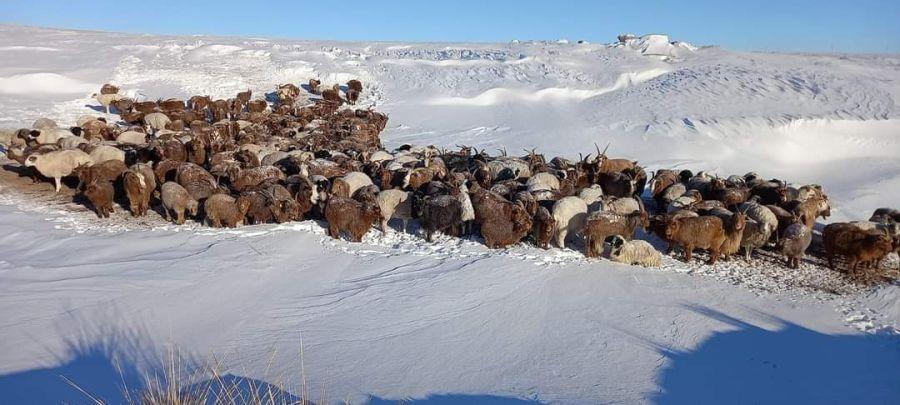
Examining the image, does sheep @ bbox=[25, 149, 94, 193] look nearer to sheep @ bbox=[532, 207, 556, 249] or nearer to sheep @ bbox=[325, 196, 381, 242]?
sheep @ bbox=[325, 196, 381, 242]

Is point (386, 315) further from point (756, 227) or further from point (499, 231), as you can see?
point (756, 227)

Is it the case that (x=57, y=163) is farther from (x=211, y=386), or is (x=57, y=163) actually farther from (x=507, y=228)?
(x=507, y=228)

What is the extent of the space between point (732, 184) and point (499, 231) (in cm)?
522

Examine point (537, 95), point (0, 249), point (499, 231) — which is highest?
point (537, 95)

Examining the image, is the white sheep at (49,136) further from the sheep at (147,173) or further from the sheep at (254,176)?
the sheep at (254,176)

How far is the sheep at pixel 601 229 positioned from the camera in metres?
8.36

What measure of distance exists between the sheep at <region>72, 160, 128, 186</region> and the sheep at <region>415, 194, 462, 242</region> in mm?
6014

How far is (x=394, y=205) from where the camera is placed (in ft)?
31.3

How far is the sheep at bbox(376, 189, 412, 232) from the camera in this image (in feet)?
31.0

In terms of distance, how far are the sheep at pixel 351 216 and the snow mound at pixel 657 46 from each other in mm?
25439

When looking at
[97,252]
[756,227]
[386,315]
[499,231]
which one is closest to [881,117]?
[756,227]

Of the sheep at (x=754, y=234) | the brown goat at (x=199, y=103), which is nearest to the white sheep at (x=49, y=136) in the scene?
the brown goat at (x=199, y=103)

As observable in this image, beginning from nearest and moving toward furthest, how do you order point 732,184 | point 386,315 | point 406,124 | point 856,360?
1. point 856,360
2. point 386,315
3. point 732,184
4. point 406,124

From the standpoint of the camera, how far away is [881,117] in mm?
17703
